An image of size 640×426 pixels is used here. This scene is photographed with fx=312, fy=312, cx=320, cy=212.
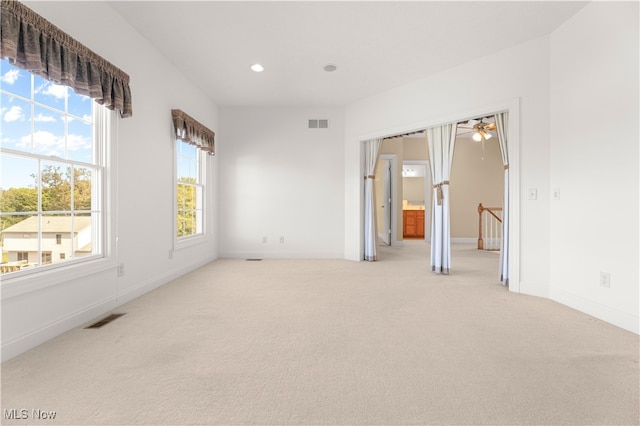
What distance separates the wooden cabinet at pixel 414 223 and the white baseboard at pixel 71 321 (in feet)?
24.4

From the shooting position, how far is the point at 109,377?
171 cm

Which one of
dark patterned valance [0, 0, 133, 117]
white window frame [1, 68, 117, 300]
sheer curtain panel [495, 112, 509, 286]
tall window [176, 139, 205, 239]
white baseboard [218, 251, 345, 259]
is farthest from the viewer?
white baseboard [218, 251, 345, 259]

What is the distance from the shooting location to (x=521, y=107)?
346 cm

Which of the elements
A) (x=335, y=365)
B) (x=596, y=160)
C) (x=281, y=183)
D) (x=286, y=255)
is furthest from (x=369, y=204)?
(x=335, y=365)

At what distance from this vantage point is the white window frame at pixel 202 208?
4031mm

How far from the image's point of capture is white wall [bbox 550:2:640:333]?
2.47 m

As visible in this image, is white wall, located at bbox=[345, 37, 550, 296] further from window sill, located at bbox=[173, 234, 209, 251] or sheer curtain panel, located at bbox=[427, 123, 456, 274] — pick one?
window sill, located at bbox=[173, 234, 209, 251]

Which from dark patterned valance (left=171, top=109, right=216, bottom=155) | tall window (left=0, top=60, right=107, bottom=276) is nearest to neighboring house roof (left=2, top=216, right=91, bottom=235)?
tall window (left=0, top=60, right=107, bottom=276)

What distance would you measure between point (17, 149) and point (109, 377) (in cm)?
163

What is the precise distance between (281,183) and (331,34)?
Answer: 115 inches

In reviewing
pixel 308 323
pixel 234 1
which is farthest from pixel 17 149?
pixel 308 323

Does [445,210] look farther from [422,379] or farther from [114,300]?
[114,300]

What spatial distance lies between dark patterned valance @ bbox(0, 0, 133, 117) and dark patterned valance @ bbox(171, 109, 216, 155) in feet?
3.45

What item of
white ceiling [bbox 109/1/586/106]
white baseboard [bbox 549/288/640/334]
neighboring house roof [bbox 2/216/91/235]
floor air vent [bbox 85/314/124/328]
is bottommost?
floor air vent [bbox 85/314/124/328]
